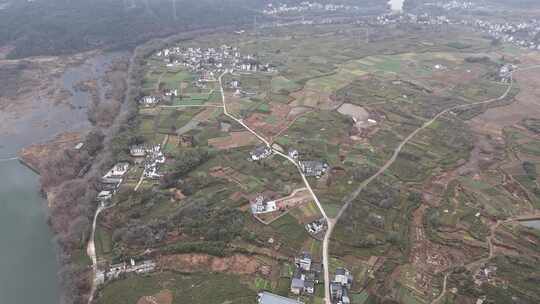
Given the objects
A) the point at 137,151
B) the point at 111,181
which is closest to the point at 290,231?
the point at 111,181

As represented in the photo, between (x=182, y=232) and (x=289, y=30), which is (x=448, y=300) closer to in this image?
(x=182, y=232)

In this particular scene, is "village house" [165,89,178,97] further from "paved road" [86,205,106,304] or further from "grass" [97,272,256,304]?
"grass" [97,272,256,304]

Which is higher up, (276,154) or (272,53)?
(272,53)

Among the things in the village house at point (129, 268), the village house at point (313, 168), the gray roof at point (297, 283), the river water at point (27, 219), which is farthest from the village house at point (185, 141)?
the gray roof at point (297, 283)

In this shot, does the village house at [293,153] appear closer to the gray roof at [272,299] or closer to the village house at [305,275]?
the village house at [305,275]

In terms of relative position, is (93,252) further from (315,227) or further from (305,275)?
(315,227)

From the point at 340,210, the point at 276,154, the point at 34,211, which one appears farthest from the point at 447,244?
the point at 34,211
